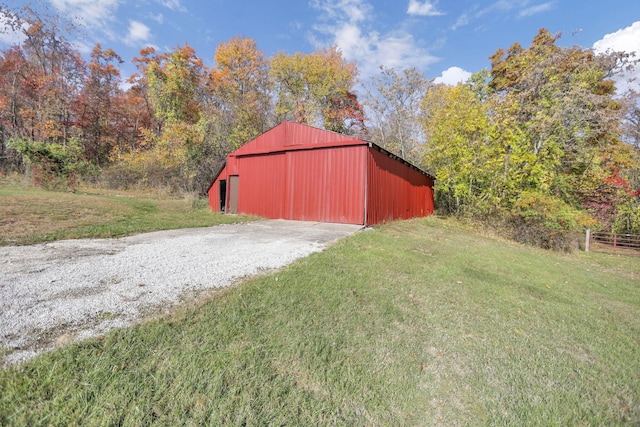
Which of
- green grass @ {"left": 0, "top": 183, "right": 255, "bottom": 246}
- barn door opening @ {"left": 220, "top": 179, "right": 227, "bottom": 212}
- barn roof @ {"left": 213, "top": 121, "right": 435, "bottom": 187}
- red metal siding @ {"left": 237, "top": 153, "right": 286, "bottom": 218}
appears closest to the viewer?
green grass @ {"left": 0, "top": 183, "right": 255, "bottom": 246}

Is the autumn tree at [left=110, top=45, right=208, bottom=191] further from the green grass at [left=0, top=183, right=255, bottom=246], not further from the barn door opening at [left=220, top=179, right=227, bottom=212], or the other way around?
the green grass at [left=0, top=183, right=255, bottom=246]

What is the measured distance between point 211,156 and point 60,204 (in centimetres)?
1135

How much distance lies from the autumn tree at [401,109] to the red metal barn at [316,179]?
359 inches

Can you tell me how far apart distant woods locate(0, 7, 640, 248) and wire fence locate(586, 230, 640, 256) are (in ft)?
3.20

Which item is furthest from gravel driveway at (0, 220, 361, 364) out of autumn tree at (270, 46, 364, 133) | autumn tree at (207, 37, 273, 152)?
autumn tree at (270, 46, 364, 133)

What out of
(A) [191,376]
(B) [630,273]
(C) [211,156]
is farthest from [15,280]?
(C) [211,156]

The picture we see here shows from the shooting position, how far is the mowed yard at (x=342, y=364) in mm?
1562

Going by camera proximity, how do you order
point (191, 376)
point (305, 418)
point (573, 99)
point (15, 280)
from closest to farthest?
point (305, 418) < point (191, 376) < point (15, 280) < point (573, 99)

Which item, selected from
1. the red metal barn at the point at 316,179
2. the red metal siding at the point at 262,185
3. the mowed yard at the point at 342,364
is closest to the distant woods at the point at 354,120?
the red metal barn at the point at 316,179

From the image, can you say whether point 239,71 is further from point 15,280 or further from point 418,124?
point 15,280

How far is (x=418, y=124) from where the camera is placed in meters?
Answer: 19.2

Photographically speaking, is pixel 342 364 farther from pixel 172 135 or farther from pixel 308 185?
pixel 172 135

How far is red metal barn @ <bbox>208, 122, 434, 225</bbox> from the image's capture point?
8.50 m

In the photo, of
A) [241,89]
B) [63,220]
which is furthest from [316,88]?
[63,220]
